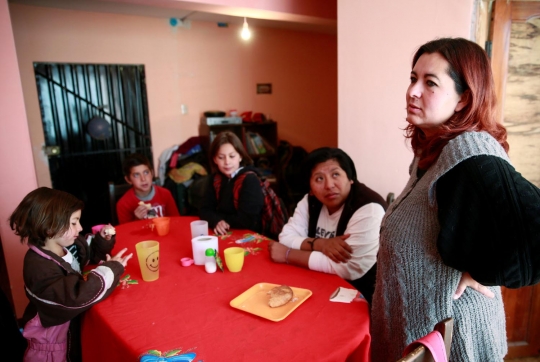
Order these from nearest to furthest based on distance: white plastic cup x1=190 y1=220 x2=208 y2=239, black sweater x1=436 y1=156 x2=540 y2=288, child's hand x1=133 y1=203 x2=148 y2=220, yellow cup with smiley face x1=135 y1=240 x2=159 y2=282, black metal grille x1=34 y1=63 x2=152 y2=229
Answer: black sweater x1=436 y1=156 x2=540 y2=288
yellow cup with smiley face x1=135 y1=240 x2=159 y2=282
white plastic cup x1=190 y1=220 x2=208 y2=239
child's hand x1=133 y1=203 x2=148 y2=220
black metal grille x1=34 y1=63 x2=152 y2=229

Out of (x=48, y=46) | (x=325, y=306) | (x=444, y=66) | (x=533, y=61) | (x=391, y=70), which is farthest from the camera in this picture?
(x=48, y=46)

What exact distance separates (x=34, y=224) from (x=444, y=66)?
4.91 feet

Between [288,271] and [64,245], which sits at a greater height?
[64,245]

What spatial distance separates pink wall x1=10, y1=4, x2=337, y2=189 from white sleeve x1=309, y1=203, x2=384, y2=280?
3444 mm

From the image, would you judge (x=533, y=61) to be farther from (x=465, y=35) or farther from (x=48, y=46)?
(x=48, y=46)

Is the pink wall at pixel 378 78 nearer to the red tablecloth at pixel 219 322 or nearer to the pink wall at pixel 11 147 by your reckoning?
the red tablecloth at pixel 219 322

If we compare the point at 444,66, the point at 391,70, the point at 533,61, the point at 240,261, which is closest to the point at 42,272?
the point at 240,261

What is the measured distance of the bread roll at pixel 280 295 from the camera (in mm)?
1230

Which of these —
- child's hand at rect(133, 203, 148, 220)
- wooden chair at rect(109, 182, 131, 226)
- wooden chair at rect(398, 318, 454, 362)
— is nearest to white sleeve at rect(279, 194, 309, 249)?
wooden chair at rect(398, 318, 454, 362)

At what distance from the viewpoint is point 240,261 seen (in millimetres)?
1521

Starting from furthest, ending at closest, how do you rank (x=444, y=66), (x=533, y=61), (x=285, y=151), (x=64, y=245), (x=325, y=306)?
(x=285, y=151) < (x=533, y=61) < (x=64, y=245) < (x=325, y=306) < (x=444, y=66)

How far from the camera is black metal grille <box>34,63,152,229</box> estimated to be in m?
3.90

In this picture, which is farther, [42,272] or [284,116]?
[284,116]

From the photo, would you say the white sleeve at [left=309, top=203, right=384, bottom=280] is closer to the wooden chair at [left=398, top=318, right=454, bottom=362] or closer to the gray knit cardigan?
the gray knit cardigan
